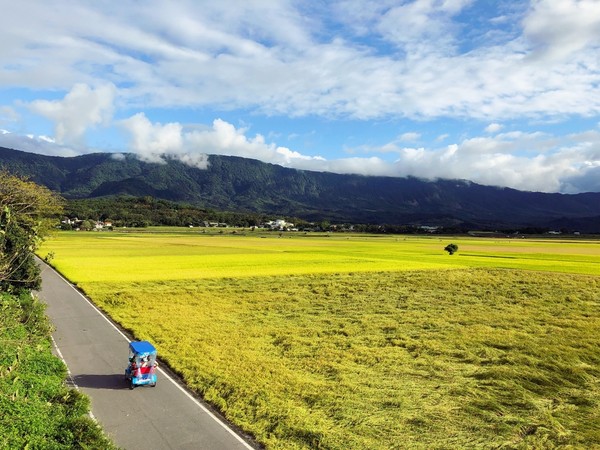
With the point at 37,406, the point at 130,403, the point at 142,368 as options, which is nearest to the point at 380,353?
the point at 142,368

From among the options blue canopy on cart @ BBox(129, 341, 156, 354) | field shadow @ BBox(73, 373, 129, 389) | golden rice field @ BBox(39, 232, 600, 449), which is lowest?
field shadow @ BBox(73, 373, 129, 389)

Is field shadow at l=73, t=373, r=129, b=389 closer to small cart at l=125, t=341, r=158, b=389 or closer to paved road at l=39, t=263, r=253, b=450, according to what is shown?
paved road at l=39, t=263, r=253, b=450

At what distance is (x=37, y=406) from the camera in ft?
46.0

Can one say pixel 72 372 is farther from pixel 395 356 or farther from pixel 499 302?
pixel 499 302

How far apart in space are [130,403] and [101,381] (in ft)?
10.4

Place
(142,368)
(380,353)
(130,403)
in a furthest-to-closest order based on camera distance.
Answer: (380,353), (142,368), (130,403)

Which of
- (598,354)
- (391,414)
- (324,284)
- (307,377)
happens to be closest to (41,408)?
(307,377)

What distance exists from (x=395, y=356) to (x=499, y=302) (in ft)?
73.1

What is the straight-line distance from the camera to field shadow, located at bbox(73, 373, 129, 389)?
18547 mm

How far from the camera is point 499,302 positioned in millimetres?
41250

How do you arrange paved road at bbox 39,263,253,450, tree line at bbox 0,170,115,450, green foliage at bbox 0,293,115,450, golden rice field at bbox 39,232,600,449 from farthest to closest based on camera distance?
golden rice field at bbox 39,232,600,449 < paved road at bbox 39,263,253,450 < green foliage at bbox 0,293,115,450 < tree line at bbox 0,170,115,450

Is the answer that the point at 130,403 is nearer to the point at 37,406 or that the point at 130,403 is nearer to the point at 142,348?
the point at 142,348

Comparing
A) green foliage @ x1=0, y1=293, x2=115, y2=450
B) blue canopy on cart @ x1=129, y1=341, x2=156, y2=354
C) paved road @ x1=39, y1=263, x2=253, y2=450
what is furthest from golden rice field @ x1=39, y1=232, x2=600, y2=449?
green foliage @ x1=0, y1=293, x2=115, y2=450

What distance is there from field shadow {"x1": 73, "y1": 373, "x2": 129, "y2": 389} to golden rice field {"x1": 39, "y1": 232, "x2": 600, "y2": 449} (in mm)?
2696
